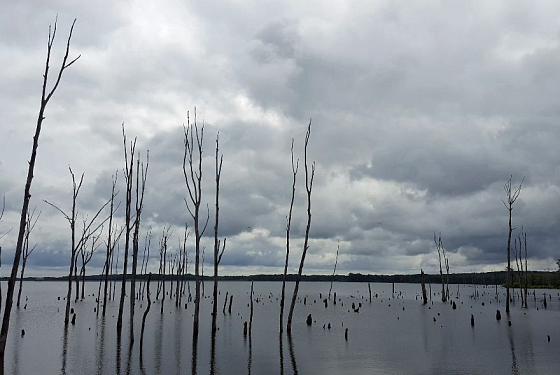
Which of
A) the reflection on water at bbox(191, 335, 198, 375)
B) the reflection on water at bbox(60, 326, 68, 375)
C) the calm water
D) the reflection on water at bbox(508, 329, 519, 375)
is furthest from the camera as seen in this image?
the calm water

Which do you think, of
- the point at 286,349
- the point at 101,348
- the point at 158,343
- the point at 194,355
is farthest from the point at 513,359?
the point at 101,348

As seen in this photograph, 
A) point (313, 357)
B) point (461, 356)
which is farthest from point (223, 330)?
point (461, 356)

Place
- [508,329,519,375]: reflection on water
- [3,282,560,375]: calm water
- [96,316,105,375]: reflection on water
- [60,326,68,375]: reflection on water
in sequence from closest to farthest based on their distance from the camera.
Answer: [60,326,68,375]: reflection on water < [96,316,105,375]: reflection on water < [508,329,519,375]: reflection on water < [3,282,560,375]: calm water

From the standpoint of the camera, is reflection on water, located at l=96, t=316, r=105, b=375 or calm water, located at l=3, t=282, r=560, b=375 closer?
reflection on water, located at l=96, t=316, r=105, b=375

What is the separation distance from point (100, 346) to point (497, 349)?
23786 mm

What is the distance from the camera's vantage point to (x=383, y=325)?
44188 millimetres

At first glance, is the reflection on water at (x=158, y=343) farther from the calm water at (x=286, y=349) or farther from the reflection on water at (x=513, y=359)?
the reflection on water at (x=513, y=359)

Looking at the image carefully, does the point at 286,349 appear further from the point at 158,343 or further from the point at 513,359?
the point at 513,359

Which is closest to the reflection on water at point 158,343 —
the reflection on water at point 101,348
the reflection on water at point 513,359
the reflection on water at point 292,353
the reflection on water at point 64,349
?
the reflection on water at point 101,348

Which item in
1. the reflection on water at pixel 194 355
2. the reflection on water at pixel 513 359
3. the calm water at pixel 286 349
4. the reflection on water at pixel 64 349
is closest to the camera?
the reflection on water at pixel 64 349

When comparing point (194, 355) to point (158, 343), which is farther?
point (158, 343)

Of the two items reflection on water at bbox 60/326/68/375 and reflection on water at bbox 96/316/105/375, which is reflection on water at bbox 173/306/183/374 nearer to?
reflection on water at bbox 96/316/105/375

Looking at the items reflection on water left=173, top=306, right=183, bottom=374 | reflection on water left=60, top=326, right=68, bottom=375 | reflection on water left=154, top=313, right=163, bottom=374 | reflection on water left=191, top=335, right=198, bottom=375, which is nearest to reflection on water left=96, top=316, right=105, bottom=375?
reflection on water left=60, top=326, right=68, bottom=375

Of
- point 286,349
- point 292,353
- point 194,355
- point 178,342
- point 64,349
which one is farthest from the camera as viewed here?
point 178,342
